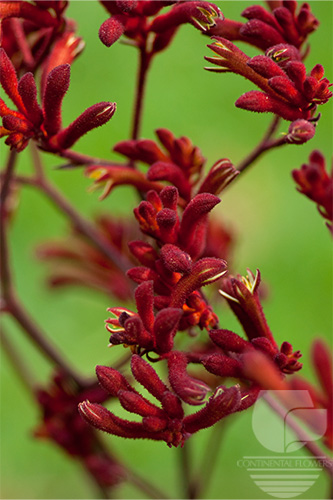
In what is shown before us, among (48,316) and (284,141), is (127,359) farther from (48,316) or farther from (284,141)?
(48,316)

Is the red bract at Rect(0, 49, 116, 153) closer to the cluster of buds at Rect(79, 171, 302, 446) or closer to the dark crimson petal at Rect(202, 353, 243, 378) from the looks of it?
the cluster of buds at Rect(79, 171, 302, 446)

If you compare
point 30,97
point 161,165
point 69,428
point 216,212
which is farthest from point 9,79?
point 216,212

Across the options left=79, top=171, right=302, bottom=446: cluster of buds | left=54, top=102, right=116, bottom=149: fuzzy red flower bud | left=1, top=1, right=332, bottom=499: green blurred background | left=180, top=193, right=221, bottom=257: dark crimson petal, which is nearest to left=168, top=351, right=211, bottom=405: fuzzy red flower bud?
left=79, top=171, right=302, bottom=446: cluster of buds

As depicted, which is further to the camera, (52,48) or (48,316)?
(48,316)

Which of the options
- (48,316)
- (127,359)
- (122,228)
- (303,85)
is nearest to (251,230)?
(48,316)

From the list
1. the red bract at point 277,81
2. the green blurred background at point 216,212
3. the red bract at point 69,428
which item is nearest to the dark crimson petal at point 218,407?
the red bract at point 277,81

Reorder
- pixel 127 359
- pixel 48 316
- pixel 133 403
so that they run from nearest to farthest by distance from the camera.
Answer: pixel 133 403, pixel 127 359, pixel 48 316

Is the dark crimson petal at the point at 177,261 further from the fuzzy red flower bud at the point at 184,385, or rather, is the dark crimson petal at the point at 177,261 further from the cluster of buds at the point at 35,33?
the cluster of buds at the point at 35,33
